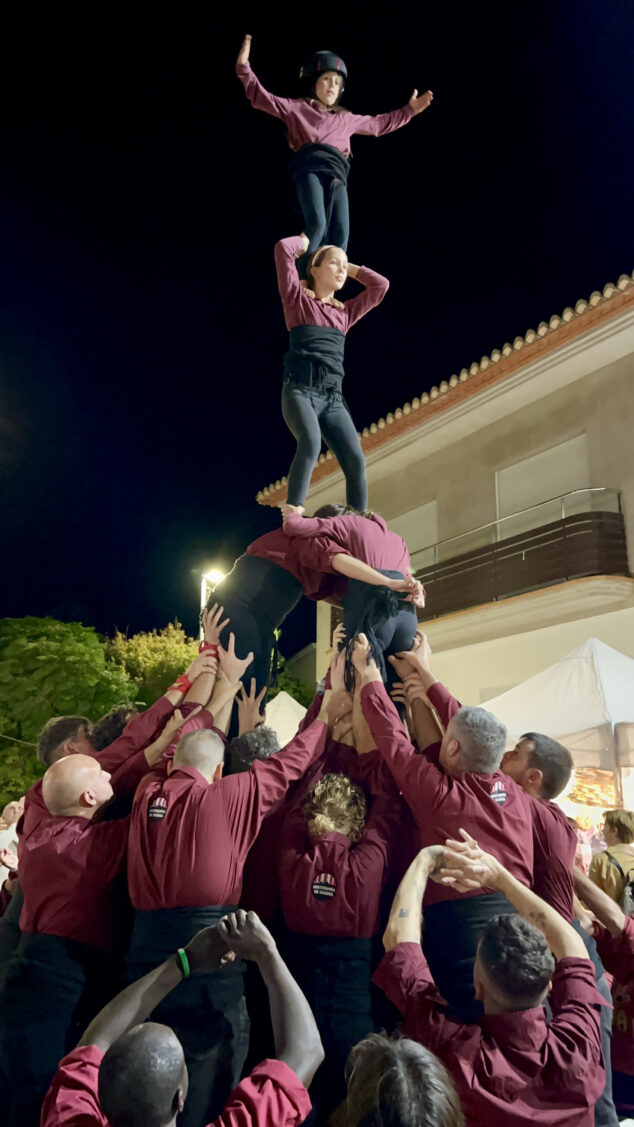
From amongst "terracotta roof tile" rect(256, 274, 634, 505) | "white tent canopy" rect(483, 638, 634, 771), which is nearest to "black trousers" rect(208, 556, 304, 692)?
"white tent canopy" rect(483, 638, 634, 771)

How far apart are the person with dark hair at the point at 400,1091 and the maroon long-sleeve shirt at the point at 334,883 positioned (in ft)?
4.11

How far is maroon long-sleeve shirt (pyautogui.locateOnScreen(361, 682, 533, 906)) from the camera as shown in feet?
9.98

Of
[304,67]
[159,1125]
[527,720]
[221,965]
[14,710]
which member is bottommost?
[159,1125]

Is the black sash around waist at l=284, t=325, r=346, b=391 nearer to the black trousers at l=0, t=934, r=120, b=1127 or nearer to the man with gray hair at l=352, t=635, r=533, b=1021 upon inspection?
the man with gray hair at l=352, t=635, r=533, b=1021

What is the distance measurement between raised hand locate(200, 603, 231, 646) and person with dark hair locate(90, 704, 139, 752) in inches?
23.3

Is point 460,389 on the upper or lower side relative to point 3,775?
upper

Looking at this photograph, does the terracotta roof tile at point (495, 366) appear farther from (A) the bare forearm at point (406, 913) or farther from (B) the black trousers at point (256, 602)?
(A) the bare forearm at point (406, 913)

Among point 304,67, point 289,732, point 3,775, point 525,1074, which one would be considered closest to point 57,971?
point 525,1074

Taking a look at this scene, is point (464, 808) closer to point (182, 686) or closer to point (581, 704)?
point (182, 686)

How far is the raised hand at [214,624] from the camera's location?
14.0ft

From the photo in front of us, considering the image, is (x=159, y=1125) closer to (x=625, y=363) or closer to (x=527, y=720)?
(x=527, y=720)

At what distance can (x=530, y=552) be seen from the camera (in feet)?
42.4

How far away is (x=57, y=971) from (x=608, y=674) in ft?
18.4

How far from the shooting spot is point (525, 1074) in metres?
2.15
